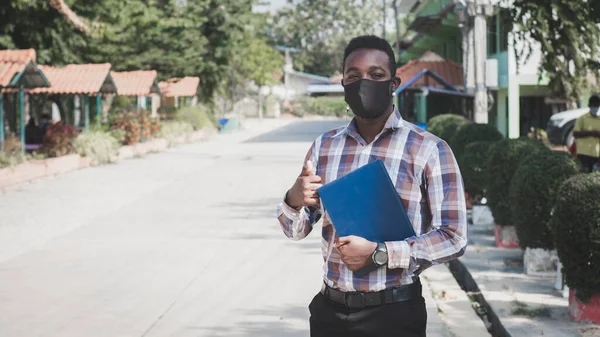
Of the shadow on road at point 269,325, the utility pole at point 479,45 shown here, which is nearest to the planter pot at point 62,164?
the utility pole at point 479,45

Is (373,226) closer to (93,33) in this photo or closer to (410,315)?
(410,315)

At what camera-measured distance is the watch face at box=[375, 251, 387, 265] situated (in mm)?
3496

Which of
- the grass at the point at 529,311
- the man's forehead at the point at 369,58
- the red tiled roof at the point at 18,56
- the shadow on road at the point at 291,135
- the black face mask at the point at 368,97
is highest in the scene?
the red tiled roof at the point at 18,56

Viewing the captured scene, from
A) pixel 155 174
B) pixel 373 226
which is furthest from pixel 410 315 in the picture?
pixel 155 174

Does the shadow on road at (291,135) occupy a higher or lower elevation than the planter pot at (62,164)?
lower

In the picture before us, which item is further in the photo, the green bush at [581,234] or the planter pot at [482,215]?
the planter pot at [482,215]

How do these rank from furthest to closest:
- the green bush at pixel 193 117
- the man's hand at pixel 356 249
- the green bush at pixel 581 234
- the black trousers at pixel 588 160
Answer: the green bush at pixel 193 117
the black trousers at pixel 588 160
the green bush at pixel 581 234
the man's hand at pixel 356 249

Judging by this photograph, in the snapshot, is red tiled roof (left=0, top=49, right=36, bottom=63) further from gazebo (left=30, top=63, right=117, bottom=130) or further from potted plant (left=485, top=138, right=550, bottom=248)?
potted plant (left=485, top=138, right=550, bottom=248)

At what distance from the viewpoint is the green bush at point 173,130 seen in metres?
40.2

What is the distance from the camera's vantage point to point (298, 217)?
12.6 ft

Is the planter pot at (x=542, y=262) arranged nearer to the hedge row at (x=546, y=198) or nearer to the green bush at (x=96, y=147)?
the hedge row at (x=546, y=198)

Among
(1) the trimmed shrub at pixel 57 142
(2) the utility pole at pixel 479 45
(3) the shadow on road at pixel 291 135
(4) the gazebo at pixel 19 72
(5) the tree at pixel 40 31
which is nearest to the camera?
(2) the utility pole at pixel 479 45

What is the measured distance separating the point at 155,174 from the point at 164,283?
15.1m

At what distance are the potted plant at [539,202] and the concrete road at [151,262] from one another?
6.52 ft
